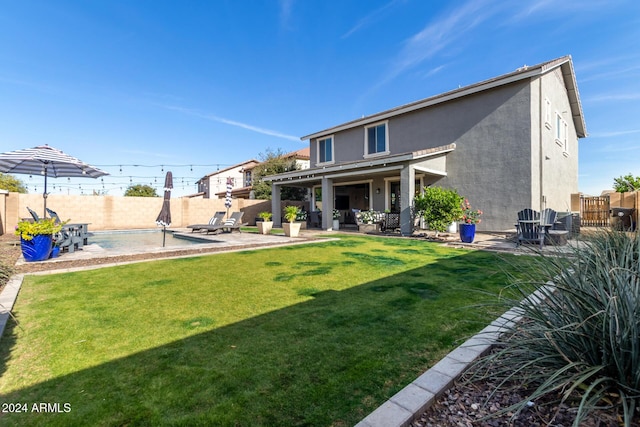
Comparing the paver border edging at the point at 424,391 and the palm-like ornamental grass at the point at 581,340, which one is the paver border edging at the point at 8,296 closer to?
the paver border edging at the point at 424,391

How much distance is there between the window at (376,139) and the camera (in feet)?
54.9

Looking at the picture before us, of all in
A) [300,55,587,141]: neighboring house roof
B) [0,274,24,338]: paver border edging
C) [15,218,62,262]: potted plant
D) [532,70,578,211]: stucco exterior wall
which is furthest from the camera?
[532,70,578,211]: stucco exterior wall

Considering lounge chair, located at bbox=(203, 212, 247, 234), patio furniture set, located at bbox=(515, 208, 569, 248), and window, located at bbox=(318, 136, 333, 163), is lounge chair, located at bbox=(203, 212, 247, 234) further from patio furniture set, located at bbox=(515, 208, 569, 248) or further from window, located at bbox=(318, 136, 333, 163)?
patio furniture set, located at bbox=(515, 208, 569, 248)

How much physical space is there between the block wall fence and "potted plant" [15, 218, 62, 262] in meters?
9.22

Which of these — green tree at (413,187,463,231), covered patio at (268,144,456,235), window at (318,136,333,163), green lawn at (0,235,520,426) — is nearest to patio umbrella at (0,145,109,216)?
green lawn at (0,235,520,426)

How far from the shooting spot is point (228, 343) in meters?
2.81

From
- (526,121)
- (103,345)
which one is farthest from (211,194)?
(103,345)

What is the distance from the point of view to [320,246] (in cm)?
952

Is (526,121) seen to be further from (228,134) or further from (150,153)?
(150,153)

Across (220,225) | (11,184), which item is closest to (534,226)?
(220,225)

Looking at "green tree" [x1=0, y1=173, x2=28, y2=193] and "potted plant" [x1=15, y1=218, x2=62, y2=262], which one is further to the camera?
"green tree" [x1=0, y1=173, x2=28, y2=193]

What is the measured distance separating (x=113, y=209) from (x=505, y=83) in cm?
2375

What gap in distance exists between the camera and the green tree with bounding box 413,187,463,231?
10.5 m

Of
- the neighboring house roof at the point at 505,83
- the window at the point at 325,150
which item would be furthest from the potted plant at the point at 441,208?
the window at the point at 325,150
